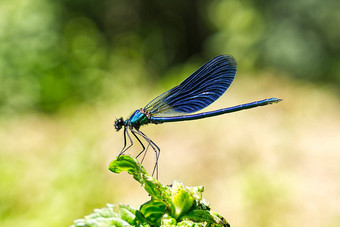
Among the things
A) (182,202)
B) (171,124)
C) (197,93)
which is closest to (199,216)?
(182,202)

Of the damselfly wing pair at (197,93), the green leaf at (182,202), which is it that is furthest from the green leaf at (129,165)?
the damselfly wing pair at (197,93)

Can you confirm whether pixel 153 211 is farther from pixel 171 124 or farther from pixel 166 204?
pixel 171 124

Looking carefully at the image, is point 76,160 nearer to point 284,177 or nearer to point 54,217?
point 54,217

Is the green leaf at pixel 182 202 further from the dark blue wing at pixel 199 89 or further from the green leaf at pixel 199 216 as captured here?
the dark blue wing at pixel 199 89

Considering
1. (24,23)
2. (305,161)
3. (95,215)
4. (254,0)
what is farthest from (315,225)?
(24,23)

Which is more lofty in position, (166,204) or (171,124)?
(171,124)
